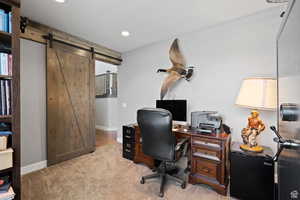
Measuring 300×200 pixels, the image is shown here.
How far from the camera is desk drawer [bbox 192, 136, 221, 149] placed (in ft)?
6.34

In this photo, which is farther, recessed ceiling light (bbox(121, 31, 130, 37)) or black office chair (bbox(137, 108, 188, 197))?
recessed ceiling light (bbox(121, 31, 130, 37))

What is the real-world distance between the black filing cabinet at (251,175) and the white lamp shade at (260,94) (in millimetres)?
558

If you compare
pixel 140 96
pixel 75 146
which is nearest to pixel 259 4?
pixel 140 96

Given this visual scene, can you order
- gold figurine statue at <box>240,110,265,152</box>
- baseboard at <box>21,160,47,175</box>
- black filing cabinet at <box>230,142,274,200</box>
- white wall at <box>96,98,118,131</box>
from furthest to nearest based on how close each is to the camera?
1. white wall at <box>96,98,118,131</box>
2. baseboard at <box>21,160,47,175</box>
3. gold figurine statue at <box>240,110,265,152</box>
4. black filing cabinet at <box>230,142,274,200</box>

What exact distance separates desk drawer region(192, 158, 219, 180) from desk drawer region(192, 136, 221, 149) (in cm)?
22

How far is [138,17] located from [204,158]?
2.27 metres

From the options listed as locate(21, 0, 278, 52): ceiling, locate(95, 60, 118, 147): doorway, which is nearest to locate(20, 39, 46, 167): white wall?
locate(21, 0, 278, 52): ceiling

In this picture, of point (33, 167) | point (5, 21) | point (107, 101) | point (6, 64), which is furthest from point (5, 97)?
point (107, 101)

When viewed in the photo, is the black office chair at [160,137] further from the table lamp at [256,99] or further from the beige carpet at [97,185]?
the table lamp at [256,99]

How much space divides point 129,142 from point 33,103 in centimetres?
177

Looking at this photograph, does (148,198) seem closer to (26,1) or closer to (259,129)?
(259,129)

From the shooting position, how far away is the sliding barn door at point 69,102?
264cm

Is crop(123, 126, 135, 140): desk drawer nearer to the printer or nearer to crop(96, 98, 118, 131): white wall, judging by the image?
the printer

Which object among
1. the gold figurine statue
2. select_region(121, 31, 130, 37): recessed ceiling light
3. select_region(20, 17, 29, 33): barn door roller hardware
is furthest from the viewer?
select_region(121, 31, 130, 37): recessed ceiling light
